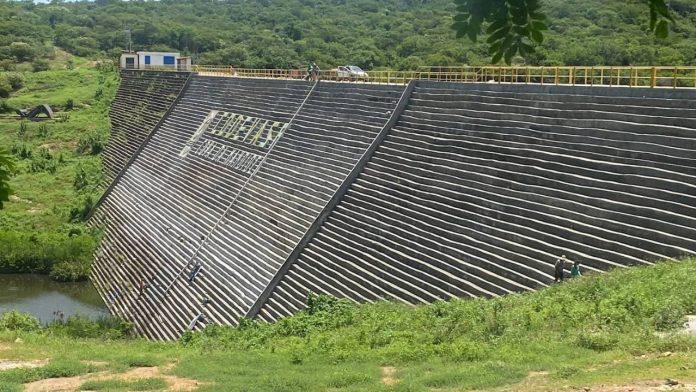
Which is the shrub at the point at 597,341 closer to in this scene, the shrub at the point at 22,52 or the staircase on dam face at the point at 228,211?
the staircase on dam face at the point at 228,211

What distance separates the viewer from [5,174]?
5133 millimetres

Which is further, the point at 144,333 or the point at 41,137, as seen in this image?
the point at 41,137

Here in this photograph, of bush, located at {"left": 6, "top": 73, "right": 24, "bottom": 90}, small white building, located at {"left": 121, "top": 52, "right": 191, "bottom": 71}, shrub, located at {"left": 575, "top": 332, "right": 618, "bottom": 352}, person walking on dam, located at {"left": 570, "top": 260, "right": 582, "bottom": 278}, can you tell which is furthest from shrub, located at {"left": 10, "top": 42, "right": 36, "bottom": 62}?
shrub, located at {"left": 575, "top": 332, "right": 618, "bottom": 352}

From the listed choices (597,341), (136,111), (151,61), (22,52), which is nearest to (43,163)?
(136,111)

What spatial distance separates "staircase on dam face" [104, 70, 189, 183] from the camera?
1507 inches

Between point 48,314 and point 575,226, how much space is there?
17.7m

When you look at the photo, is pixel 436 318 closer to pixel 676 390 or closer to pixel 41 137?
pixel 676 390

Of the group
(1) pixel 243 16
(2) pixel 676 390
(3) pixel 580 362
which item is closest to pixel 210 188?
(3) pixel 580 362

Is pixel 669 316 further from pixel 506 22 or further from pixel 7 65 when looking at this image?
pixel 7 65

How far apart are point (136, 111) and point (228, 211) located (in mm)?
19803

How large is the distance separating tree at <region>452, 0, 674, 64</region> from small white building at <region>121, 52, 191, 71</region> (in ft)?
162

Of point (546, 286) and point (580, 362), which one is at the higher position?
point (580, 362)

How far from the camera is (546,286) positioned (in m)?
13.7

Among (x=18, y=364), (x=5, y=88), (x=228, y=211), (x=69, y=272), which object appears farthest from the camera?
(x=5, y=88)
